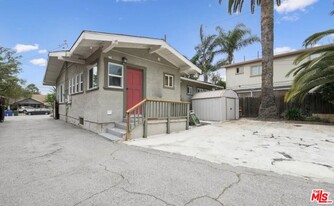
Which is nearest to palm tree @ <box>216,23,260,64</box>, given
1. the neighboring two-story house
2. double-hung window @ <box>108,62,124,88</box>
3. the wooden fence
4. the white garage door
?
the neighboring two-story house

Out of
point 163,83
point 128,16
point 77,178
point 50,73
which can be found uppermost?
point 128,16

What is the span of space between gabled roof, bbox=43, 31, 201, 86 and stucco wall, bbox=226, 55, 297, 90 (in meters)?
9.16

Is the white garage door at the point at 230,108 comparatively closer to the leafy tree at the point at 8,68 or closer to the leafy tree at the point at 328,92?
the leafy tree at the point at 328,92

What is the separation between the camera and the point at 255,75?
1769 centimetres

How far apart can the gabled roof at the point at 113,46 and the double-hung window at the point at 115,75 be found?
759mm

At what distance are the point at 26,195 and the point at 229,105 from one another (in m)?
12.0

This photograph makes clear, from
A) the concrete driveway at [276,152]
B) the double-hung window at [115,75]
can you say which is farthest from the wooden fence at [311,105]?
the double-hung window at [115,75]

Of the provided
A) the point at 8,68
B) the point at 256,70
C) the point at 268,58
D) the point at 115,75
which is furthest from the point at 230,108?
the point at 8,68

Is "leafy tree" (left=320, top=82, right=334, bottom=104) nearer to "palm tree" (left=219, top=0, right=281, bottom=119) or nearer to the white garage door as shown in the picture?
"palm tree" (left=219, top=0, right=281, bottom=119)

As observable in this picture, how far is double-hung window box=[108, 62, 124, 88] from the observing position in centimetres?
769

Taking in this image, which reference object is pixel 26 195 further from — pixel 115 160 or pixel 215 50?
pixel 215 50

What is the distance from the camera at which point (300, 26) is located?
14.7 meters

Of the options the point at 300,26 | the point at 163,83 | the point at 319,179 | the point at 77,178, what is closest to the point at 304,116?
the point at 300,26

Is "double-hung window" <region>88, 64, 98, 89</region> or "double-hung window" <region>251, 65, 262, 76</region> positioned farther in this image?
"double-hung window" <region>251, 65, 262, 76</region>
